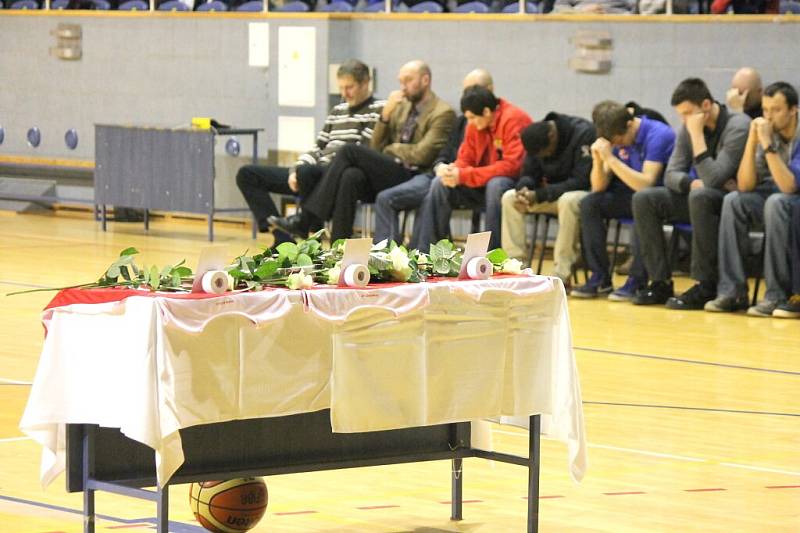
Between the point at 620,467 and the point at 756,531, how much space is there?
99 cm

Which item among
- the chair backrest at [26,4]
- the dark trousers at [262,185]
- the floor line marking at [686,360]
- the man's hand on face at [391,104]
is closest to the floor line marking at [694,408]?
the floor line marking at [686,360]

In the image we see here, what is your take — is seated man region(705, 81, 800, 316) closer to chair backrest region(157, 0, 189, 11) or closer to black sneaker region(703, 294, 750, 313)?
black sneaker region(703, 294, 750, 313)

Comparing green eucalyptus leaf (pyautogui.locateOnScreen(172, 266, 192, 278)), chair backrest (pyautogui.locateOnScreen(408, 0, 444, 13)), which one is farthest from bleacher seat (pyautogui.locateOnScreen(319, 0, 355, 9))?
green eucalyptus leaf (pyautogui.locateOnScreen(172, 266, 192, 278))

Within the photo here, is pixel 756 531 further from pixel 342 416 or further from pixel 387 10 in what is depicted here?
pixel 387 10

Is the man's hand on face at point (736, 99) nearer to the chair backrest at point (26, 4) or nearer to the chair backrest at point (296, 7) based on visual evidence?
the chair backrest at point (296, 7)

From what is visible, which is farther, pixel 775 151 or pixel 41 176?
pixel 41 176

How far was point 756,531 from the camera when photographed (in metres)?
4.79

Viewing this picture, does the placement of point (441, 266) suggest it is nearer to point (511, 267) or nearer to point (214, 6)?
point (511, 267)

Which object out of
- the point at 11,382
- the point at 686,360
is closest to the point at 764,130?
the point at 686,360

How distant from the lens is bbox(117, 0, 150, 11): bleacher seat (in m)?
16.6

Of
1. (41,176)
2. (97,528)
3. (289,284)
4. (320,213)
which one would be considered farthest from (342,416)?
(41,176)

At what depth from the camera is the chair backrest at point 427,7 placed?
47.4 ft

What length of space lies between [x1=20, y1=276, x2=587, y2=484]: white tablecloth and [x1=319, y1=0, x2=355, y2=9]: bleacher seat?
10.6m

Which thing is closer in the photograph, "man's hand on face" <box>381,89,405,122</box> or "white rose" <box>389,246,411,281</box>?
"white rose" <box>389,246,411,281</box>
